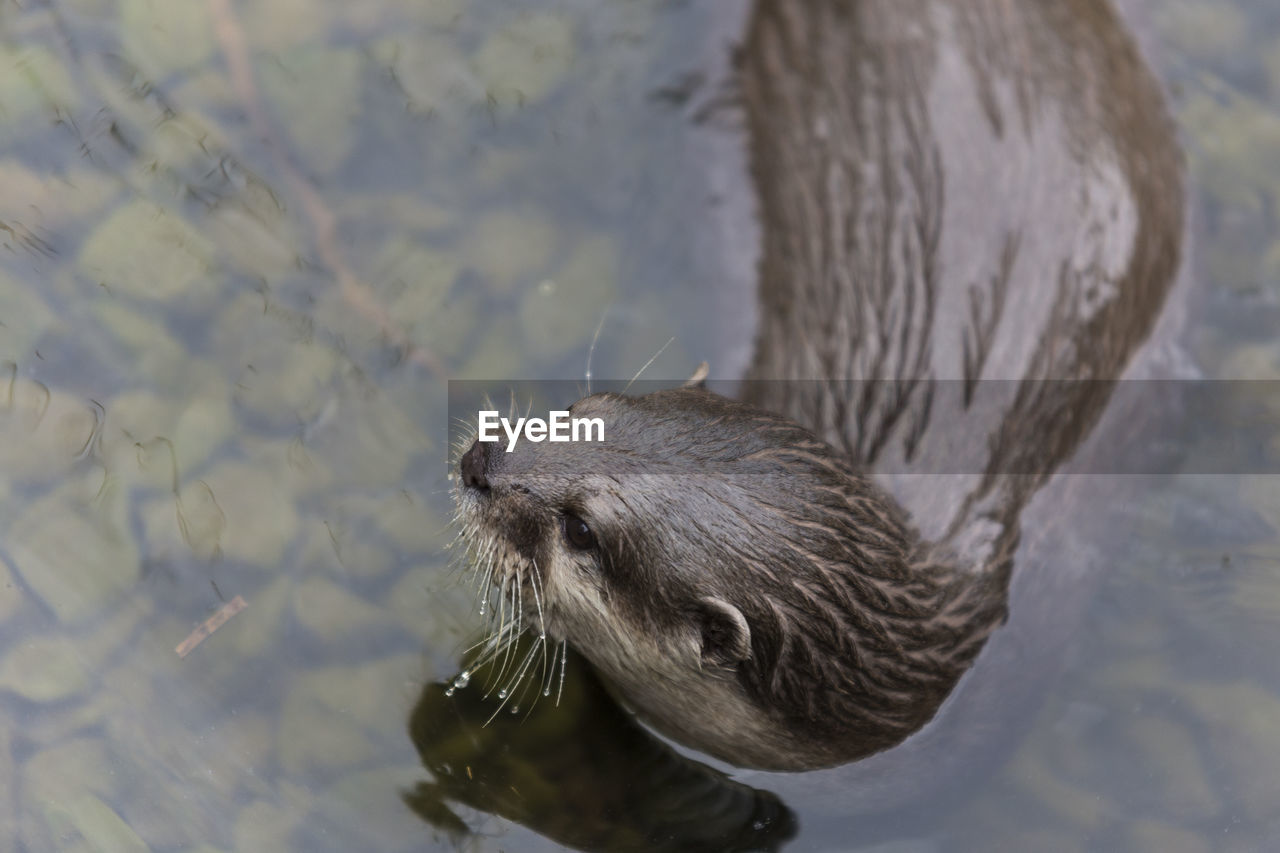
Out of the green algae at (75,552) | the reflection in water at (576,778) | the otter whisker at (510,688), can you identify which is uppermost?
the green algae at (75,552)

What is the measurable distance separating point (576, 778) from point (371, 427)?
113 cm

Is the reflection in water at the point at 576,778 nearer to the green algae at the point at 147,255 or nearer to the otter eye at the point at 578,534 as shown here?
the otter eye at the point at 578,534

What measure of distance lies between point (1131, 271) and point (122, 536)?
283cm

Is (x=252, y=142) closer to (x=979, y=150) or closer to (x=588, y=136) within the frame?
(x=588, y=136)

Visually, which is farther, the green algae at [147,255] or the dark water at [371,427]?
the green algae at [147,255]

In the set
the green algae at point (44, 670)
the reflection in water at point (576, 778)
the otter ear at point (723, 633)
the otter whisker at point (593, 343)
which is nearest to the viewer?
the otter ear at point (723, 633)

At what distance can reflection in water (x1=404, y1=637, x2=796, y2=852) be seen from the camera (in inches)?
123

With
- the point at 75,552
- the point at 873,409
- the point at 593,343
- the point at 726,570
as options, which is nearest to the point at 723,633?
the point at 726,570

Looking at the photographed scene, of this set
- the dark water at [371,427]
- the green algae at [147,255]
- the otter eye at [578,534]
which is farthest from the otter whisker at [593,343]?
the green algae at [147,255]

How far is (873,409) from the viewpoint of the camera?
10.9 feet

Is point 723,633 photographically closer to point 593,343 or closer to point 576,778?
point 576,778

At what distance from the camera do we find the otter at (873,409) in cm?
264

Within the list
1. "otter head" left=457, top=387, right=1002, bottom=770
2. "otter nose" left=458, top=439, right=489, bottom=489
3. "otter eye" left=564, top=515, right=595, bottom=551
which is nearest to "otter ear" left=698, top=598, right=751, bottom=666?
"otter head" left=457, top=387, right=1002, bottom=770

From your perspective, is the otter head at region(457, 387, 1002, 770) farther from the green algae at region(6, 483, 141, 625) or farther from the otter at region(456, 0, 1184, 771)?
the green algae at region(6, 483, 141, 625)
